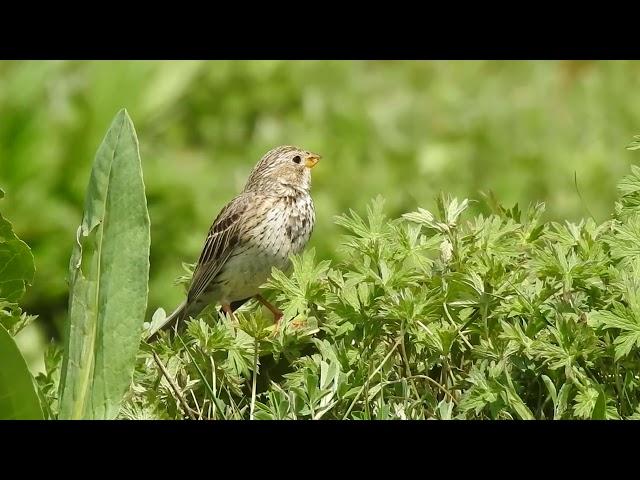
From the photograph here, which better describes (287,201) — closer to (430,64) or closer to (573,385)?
(573,385)

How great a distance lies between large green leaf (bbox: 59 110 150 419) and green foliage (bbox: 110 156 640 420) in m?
0.18

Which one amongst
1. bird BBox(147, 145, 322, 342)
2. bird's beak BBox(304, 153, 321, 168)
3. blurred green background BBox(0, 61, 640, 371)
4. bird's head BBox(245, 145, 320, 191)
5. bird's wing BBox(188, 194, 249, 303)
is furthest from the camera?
blurred green background BBox(0, 61, 640, 371)

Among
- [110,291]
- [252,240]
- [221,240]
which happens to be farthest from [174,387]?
[221,240]

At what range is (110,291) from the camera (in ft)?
8.13

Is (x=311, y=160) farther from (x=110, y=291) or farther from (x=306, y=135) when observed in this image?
Result: (x=306, y=135)

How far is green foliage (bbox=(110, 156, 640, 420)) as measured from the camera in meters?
2.40

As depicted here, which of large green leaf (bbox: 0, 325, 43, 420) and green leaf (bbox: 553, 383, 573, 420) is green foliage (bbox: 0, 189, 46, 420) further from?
green leaf (bbox: 553, 383, 573, 420)

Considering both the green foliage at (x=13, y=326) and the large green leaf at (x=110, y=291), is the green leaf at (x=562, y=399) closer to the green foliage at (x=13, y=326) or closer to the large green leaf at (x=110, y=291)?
the large green leaf at (x=110, y=291)

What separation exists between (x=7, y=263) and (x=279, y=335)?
66 centimetres

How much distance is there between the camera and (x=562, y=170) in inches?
331

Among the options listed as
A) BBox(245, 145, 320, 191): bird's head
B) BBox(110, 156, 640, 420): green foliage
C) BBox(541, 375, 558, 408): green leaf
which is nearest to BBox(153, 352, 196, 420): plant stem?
BBox(110, 156, 640, 420): green foliage

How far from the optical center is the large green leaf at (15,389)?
235 centimetres

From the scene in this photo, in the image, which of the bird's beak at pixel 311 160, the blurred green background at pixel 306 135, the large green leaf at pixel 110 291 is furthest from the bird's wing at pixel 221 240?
the large green leaf at pixel 110 291

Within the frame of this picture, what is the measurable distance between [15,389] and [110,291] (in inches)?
10.4
